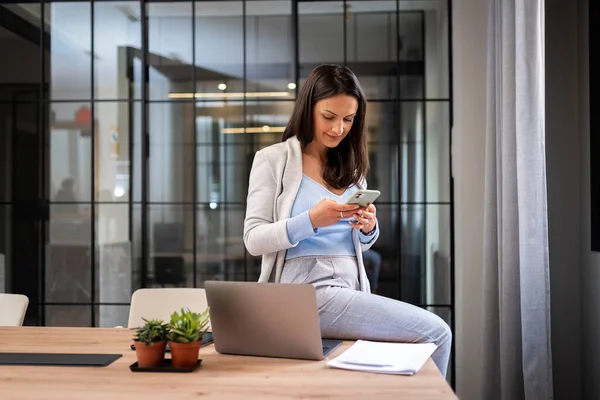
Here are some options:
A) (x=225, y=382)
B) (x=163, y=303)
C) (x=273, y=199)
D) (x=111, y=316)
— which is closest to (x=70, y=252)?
(x=111, y=316)

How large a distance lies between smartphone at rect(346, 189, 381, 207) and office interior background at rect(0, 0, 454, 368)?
2420 millimetres

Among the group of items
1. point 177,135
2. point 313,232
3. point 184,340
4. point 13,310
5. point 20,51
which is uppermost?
point 20,51

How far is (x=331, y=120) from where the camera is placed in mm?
2211

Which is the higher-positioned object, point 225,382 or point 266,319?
point 266,319

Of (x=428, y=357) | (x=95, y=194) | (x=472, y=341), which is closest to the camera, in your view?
(x=428, y=357)

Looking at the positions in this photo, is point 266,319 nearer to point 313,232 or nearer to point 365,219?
point 313,232

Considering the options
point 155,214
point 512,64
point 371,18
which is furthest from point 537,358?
point 155,214

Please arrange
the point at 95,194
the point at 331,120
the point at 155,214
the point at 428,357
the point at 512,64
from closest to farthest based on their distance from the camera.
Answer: the point at 428,357
the point at 331,120
the point at 512,64
the point at 95,194
the point at 155,214

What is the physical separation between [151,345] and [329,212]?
0.63 metres

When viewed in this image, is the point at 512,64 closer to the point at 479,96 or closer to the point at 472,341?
the point at 479,96

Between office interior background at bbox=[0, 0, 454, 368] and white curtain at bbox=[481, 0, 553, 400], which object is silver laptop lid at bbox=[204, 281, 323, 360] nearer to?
white curtain at bbox=[481, 0, 553, 400]

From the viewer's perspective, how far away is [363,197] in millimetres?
1895

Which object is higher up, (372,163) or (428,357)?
(372,163)

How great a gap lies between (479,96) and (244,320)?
2.72 m
